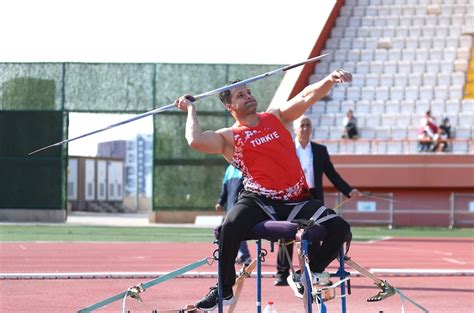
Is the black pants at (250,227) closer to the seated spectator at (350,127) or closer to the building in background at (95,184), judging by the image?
the seated spectator at (350,127)

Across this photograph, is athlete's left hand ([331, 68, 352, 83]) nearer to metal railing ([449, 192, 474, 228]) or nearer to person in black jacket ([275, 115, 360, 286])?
person in black jacket ([275, 115, 360, 286])

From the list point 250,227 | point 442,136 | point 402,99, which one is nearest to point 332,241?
point 250,227

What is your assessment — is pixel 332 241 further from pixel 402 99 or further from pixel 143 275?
pixel 402 99

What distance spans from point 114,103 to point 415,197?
35.9ft

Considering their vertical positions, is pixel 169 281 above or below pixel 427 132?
below

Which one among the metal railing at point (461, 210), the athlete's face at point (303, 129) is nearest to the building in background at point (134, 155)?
the metal railing at point (461, 210)

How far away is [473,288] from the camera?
1225cm

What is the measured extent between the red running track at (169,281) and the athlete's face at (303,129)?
153 cm

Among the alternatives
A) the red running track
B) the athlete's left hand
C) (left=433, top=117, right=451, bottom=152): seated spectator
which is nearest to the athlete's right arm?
the athlete's left hand

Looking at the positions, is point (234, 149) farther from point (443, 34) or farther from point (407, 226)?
point (443, 34)

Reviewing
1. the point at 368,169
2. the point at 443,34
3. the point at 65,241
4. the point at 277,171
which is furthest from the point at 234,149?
the point at 443,34

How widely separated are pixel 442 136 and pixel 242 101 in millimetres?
24046

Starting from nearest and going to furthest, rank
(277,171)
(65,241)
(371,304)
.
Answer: (277,171), (371,304), (65,241)

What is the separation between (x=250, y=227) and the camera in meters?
7.49
